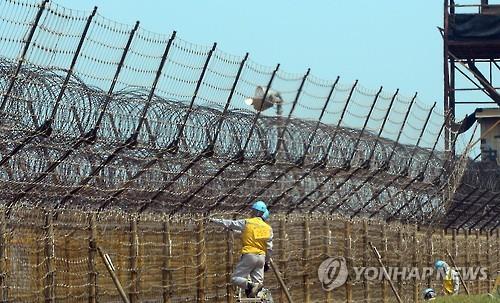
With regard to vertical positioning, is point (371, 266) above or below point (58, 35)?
below

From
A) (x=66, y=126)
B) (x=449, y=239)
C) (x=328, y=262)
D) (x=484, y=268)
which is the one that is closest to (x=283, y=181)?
(x=328, y=262)

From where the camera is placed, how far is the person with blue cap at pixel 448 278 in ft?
82.6

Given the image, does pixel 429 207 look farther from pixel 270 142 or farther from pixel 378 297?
pixel 270 142

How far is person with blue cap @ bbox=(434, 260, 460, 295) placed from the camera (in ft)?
82.6

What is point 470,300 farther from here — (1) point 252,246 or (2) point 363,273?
(2) point 363,273

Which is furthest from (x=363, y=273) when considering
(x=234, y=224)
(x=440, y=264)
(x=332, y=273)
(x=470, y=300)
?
(x=234, y=224)

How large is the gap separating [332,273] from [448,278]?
425 cm

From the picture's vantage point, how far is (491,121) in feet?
140

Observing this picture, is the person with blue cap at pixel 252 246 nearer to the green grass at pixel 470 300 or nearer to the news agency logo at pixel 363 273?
the green grass at pixel 470 300

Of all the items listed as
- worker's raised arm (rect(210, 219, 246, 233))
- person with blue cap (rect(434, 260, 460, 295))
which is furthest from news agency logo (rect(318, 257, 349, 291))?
worker's raised arm (rect(210, 219, 246, 233))

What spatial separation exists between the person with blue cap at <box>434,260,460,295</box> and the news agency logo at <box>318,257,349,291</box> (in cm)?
381

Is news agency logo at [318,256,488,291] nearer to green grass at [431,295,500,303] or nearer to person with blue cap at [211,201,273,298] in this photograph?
green grass at [431,295,500,303]

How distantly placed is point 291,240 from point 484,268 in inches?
454

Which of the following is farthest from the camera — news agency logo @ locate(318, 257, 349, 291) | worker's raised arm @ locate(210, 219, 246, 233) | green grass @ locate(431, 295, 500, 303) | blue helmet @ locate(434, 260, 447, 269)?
blue helmet @ locate(434, 260, 447, 269)
